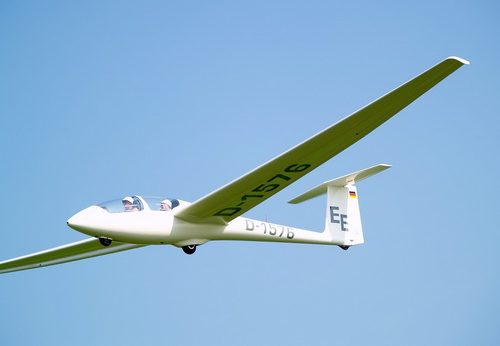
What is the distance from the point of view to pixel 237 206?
1409cm

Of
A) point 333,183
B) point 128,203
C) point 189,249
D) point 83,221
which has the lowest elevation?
point 189,249

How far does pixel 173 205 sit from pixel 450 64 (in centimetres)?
664

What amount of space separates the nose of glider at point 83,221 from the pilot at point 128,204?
66 cm

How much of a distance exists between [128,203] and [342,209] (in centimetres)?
715

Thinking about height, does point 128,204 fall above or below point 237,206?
above

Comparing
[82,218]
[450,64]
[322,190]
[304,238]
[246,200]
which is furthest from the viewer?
[322,190]

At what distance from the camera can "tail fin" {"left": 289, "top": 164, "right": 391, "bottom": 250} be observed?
18.0m

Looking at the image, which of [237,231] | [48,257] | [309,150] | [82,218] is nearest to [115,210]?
[82,218]

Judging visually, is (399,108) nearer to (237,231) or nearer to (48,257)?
(237,231)

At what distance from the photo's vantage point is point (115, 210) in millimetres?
13328

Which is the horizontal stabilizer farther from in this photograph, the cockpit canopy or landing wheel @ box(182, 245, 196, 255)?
the cockpit canopy

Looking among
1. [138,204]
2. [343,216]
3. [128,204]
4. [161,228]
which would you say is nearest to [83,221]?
[128,204]

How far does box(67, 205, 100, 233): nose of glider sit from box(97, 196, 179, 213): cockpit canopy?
328 mm

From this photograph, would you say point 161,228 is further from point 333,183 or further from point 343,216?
point 343,216
